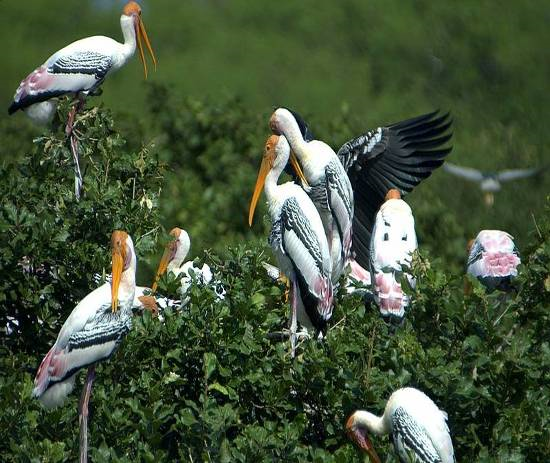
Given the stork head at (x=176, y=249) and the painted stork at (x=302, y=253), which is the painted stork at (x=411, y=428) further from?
the stork head at (x=176, y=249)

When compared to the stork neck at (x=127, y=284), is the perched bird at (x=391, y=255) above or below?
below

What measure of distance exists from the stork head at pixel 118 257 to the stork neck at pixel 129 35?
261 cm

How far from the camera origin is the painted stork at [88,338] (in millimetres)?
6605

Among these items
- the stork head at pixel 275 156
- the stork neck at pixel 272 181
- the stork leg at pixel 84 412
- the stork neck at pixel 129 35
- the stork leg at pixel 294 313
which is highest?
the stork neck at pixel 129 35

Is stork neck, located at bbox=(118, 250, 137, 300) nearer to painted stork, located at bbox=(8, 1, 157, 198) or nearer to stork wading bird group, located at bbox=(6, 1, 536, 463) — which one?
stork wading bird group, located at bbox=(6, 1, 536, 463)

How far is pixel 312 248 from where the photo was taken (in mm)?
7531

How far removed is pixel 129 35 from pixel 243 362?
3.21m

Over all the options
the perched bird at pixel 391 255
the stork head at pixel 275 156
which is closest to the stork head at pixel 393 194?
the perched bird at pixel 391 255

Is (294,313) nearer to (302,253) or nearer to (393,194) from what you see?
(302,253)

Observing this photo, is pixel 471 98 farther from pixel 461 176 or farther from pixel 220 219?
pixel 220 219

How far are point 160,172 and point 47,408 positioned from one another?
191cm

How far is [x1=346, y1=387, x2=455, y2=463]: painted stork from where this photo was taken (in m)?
6.15

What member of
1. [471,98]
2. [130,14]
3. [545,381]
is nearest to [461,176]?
[471,98]

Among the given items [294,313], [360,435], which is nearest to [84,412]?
[360,435]
